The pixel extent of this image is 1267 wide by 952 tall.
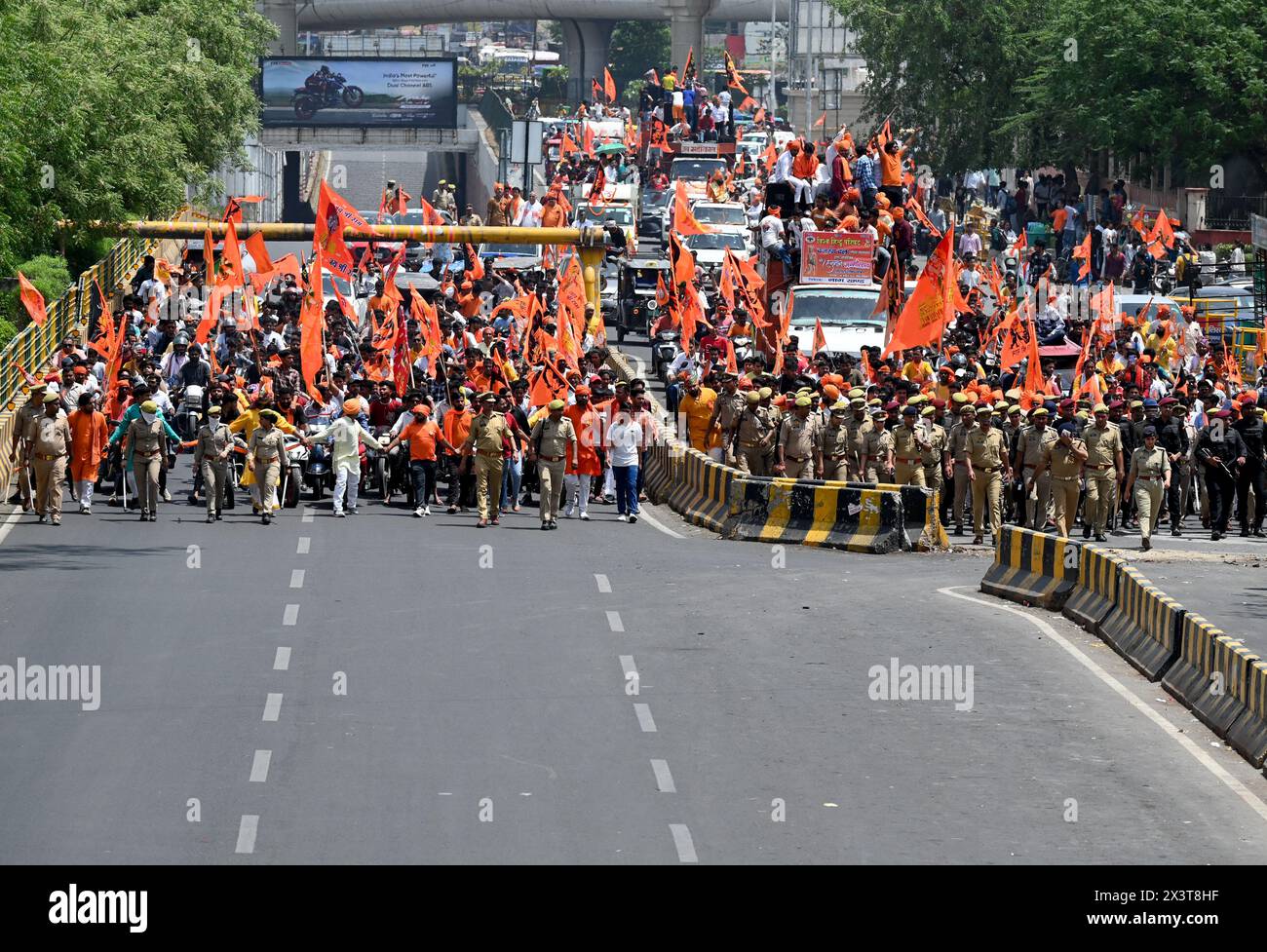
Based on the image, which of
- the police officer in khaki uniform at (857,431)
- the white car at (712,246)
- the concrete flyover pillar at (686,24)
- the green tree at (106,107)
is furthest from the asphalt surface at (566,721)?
the concrete flyover pillar at (686,24)

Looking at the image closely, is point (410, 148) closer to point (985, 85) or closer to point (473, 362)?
point (985, 85)

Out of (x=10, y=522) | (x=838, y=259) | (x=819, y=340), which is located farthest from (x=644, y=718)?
(x=838, y=259)

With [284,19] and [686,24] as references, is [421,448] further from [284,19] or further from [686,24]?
[284,19]

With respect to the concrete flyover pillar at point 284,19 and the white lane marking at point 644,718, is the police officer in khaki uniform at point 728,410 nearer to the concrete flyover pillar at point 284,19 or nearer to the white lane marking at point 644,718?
the white lane marking at point 644,718

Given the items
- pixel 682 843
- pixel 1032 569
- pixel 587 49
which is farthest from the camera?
pixel 587 49

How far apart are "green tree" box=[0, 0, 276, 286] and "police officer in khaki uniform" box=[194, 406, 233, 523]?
6.64 m

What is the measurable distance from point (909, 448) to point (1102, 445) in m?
2.21

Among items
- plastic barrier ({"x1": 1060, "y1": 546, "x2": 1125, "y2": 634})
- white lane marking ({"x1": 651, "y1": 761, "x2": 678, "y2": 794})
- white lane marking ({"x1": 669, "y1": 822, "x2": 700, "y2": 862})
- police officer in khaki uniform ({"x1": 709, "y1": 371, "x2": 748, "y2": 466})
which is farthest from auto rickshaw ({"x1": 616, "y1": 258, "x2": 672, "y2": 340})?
white lane marking ({"x1": 669, "y1": 822, "x2": 700, "y2": 862})

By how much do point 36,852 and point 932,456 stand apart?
51.8 ft

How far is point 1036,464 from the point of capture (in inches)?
1048

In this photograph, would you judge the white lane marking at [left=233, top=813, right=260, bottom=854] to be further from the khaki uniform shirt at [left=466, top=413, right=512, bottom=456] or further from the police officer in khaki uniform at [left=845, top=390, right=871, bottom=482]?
the police officer in khaki uniform at [left=845, top=390, right=871, bottom=482]

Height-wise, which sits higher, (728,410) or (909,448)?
(728,410)

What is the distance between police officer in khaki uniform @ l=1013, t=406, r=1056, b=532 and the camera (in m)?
26.5

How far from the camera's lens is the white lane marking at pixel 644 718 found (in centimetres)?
1633
